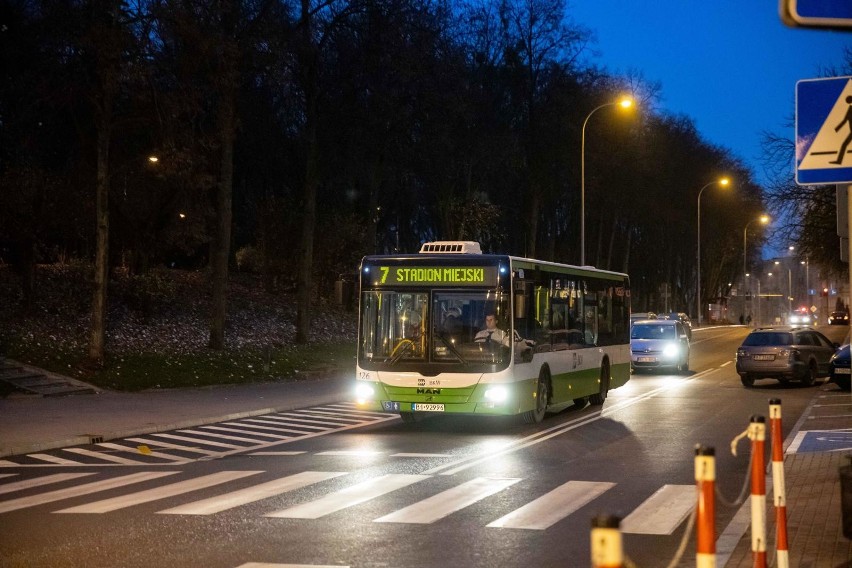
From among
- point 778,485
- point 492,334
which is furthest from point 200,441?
point 778,485

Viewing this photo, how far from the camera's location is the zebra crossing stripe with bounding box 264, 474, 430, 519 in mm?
11000

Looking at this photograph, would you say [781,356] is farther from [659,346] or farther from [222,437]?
[222,437]

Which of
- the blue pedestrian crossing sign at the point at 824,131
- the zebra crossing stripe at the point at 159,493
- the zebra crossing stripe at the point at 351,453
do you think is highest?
the blue pedestrian crossing sign at the point at 824,131

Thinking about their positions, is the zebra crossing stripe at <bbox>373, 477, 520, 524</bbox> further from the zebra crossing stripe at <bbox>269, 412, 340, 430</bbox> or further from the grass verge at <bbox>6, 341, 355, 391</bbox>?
the grass verge at <bbox>6, 341, 355, 391</bbox>

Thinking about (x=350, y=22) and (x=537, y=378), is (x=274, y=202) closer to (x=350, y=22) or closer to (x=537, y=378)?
(x=350, y=22)

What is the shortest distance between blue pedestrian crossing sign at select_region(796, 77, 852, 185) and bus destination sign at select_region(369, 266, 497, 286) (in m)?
11.8

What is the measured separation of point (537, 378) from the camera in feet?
66.3

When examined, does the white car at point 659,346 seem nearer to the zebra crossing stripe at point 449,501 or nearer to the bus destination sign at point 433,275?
the bus destination sign at point 433,275

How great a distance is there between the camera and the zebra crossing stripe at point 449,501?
1075 cm

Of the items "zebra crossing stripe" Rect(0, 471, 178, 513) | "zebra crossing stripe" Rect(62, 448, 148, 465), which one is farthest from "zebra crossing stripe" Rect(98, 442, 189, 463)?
"zebra crossing stripe" Rect(0, 471, 178, 513)

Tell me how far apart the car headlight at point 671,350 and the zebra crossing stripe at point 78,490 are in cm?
2572

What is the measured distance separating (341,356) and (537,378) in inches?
640

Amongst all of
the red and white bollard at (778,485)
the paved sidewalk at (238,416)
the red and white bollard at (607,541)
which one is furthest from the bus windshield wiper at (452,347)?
the red and white bollard at (607,541)

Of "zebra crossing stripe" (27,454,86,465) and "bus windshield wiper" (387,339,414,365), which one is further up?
"bus windshield wiper" (387,339,414,365)
